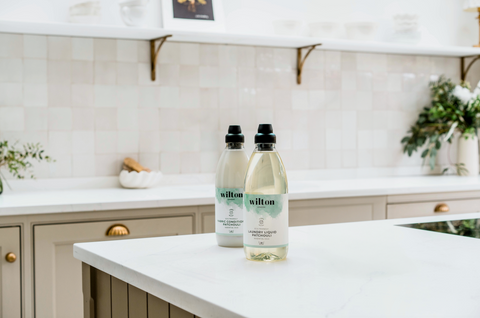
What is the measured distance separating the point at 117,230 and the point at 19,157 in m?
0.71

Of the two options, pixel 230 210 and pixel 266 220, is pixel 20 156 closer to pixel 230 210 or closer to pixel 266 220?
pixel 230 210

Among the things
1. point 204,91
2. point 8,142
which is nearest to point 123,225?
point 8,142

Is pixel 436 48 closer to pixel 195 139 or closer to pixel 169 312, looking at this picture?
pixel 195 139

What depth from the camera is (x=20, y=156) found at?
235 centimetres

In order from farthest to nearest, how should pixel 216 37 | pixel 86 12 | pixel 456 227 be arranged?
pixel 216 37 < pixel 86 12 < pixel 456 227

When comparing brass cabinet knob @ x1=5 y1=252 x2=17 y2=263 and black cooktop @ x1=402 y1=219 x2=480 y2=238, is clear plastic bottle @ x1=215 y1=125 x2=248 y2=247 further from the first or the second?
brass cabinet knob @ x1=5 y1=252 x2=17 y2=263

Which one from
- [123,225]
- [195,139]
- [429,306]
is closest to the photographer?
[429,306]

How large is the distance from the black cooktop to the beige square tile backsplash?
171 cm

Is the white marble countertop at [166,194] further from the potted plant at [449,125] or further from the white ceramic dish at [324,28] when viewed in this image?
the white ceramic dish at [324,28]

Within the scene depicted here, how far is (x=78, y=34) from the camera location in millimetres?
2535

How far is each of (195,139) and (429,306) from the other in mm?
2271

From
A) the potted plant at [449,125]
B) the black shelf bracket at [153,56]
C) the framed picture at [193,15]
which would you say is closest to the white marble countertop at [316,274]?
the black shelf bracket at [153,56]

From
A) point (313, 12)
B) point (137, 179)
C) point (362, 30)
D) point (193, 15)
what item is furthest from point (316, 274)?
point (313, 12)

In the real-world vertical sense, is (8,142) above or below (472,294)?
above
